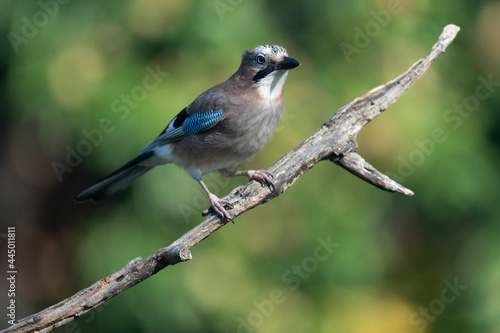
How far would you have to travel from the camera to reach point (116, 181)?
542 centimetres

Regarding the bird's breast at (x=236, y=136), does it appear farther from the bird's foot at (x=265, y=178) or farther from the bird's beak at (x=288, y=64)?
the bird's foot at (x=265, y=178)

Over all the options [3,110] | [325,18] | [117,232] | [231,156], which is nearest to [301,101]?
[325,18]

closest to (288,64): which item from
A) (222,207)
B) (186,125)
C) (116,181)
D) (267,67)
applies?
(267,67)

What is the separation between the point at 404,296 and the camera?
646 cm

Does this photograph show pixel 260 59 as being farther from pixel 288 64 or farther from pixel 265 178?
pixel 265 178

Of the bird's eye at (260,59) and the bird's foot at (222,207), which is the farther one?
the bird's eye at (260,59)

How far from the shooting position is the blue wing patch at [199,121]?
485 cm

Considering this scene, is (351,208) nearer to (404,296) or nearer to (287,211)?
(287,211)

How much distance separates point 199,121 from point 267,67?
27.7 inches

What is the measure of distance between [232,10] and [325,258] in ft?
8.55

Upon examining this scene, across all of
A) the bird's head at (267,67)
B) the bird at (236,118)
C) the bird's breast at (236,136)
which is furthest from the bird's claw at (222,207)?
the bird's head at (267,67)

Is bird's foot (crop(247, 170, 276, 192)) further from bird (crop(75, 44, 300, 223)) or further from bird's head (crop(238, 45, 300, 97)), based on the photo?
bird's head (crop(238, 45, 300, 97))

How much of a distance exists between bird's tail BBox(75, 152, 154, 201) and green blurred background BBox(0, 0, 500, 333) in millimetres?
292

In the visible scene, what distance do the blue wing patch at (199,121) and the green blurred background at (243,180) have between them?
2.32 ft
